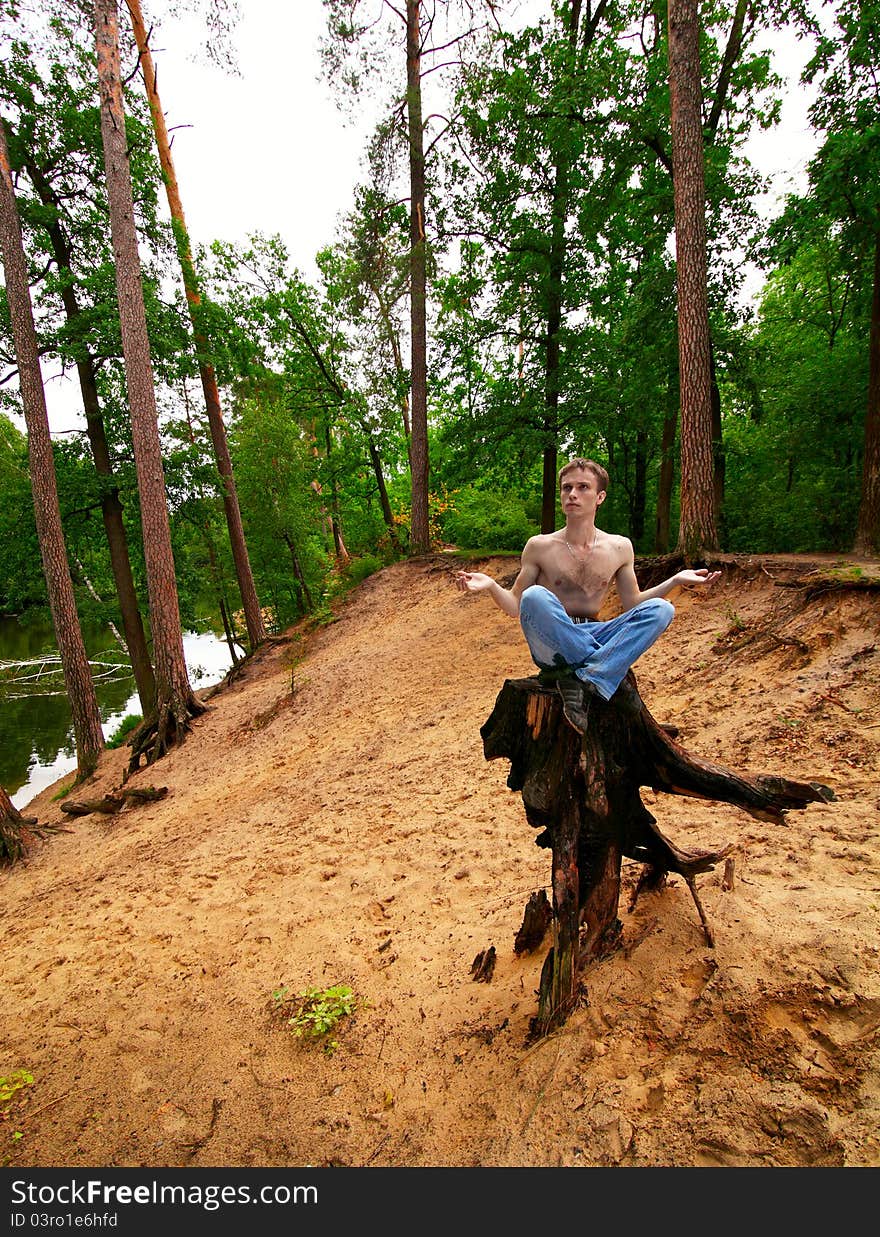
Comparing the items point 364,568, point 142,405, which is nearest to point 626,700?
point 142,405

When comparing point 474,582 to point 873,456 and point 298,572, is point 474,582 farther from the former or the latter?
point 298,572

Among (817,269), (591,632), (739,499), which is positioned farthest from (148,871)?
(817,269)

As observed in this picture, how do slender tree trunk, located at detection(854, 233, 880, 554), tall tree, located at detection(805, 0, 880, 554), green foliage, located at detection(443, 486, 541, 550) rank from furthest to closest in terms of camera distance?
green foliage, located at detection(443, 486, 541, 550) → slender tree trunk, located at detection(854, 233, 880, 554) → tall tree, located at detection(805, 0, 880, 554)

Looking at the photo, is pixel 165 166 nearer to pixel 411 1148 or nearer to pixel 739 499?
pixel 739 499

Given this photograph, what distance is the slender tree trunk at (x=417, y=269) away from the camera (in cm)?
1102

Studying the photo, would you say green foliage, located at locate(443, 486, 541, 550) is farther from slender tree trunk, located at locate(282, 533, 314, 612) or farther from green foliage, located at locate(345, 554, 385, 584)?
slender tree trunk, located at locate(282, 533, 314, 612)

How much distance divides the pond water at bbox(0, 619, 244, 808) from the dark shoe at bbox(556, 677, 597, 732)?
1224 cm

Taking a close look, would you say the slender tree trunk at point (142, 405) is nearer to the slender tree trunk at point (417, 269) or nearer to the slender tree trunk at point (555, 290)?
the slender tree trunk at point (417, 269)

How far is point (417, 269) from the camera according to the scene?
1162 cm

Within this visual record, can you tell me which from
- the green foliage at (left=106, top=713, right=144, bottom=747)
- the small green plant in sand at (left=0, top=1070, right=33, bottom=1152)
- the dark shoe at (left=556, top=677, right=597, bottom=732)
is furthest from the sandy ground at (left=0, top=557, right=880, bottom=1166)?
the green foliage at (left=106, top=713, right=144, bottom=747)

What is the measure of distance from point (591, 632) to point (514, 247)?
1140cm

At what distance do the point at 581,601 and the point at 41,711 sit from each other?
20799 millimetres

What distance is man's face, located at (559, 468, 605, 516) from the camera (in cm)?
227

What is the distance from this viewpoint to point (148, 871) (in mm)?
5117
